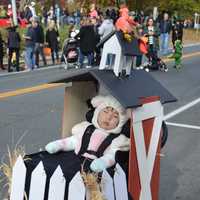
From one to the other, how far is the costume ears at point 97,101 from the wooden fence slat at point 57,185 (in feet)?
2.33

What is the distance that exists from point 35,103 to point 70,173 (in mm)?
7781

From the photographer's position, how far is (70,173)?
380 centimetres

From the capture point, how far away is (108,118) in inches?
164

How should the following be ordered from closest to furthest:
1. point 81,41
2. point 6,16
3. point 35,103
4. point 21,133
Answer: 1. point 21,133
2. point 35,103
3. point 81,41
4. point 6,16

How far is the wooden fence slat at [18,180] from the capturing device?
395 cm

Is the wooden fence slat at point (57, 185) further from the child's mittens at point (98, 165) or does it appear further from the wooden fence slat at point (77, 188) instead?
the child's mittens at point (98, 165)

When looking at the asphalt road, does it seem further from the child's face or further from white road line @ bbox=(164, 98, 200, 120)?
the child's face

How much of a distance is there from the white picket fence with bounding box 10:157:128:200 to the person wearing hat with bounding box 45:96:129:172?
155 mm

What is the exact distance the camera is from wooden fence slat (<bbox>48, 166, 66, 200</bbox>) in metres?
3.79

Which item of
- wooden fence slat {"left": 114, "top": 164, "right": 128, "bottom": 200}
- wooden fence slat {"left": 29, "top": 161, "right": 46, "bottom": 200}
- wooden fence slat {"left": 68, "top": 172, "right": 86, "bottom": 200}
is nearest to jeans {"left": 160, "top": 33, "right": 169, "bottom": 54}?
wooden fence slat {"left": 114, "top": 164, "right": 128, "bottom": 200}

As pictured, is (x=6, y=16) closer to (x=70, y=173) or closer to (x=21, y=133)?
(x=21, y=133)

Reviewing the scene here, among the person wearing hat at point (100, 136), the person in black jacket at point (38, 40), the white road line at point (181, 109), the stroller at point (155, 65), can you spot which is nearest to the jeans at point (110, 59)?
the person wearing hat at point (100, 136)

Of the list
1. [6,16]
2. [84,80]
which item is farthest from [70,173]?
[6,16]

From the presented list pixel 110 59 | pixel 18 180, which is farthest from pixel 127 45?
pixel 18 180
